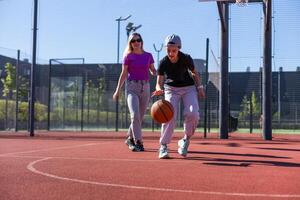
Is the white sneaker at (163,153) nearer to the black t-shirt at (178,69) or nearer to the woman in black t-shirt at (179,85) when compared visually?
the woman in black t-shirt at (179,85)

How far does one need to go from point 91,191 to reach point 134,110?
390cm

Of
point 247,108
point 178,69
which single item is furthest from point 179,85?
point 247,108

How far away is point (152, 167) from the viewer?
577 centimetres

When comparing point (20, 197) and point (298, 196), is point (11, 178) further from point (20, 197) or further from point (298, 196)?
point (298, 196)

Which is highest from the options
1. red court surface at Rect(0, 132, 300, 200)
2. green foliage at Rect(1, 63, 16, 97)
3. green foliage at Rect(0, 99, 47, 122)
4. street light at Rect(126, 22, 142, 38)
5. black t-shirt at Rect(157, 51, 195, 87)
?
street light at Rect(126, 22, 142, 38)

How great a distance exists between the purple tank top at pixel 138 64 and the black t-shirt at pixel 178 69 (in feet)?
3.07

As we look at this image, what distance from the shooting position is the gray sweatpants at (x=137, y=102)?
7969 millimetres

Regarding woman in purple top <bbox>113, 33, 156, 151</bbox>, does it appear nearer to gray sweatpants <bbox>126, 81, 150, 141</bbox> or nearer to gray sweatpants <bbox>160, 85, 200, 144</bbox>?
gray sweatpants <bbox>126, 81, 150, 141</bbox>

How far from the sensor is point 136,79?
8070mm

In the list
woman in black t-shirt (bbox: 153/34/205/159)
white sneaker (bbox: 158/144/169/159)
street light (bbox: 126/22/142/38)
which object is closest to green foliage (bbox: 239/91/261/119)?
street light (bbox: 126/22/142/38)

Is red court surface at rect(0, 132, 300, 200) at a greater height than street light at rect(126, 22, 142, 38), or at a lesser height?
lesser

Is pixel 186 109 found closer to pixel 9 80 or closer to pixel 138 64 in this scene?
pixel 138 64

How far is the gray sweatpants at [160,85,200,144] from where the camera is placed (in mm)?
7047

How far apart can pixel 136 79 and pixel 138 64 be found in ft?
0.82
